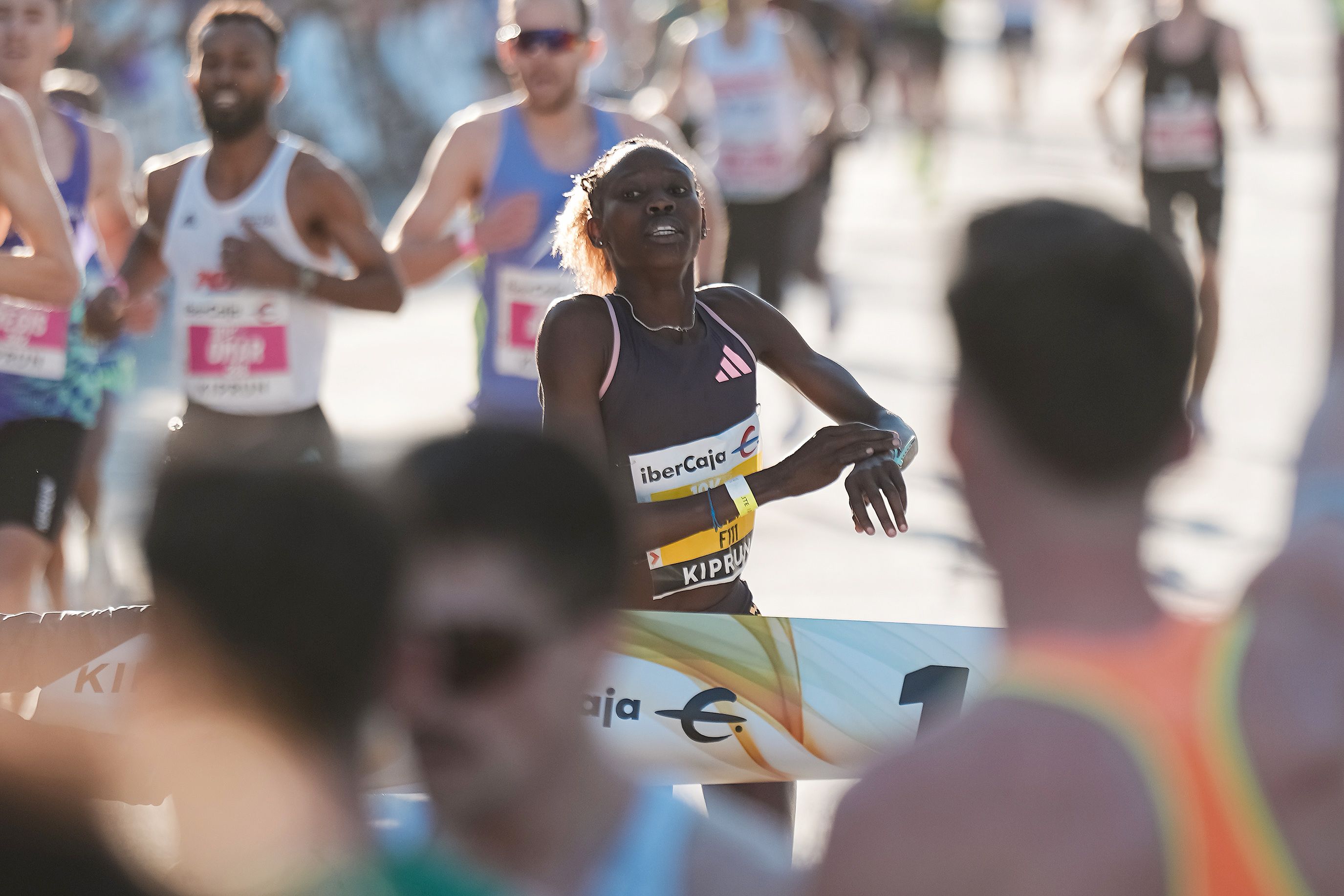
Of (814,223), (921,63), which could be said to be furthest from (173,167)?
(921,63)

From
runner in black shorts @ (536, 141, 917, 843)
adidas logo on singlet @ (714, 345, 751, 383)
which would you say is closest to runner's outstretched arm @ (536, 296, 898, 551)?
runner in black shorts @ (536, 141, 917, 843)

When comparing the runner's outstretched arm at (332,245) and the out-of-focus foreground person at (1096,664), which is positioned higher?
the runner's outstretched arm at (332,245)

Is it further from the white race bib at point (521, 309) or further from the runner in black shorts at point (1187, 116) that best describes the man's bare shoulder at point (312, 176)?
the runner in black shorts at point (1187, 116)

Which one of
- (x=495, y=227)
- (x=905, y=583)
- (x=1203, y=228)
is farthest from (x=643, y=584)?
(x=1203, y=228)

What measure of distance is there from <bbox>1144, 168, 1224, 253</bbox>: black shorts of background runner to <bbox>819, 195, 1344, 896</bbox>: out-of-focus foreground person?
6.98m

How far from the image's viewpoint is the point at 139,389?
9.19m

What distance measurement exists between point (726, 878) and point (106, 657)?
57.1 inches

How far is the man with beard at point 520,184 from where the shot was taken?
4.77m

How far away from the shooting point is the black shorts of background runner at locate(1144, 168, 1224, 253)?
8352mm

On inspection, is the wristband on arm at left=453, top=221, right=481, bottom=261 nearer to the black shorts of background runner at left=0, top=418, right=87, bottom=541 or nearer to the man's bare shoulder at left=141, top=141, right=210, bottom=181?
the man's bare shoulder at left=141, top=141, right=210, bottom=181

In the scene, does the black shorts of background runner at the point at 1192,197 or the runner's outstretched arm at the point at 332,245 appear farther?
the black shorts of background runner at the point at 1192,197

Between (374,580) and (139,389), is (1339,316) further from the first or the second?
(139,389)

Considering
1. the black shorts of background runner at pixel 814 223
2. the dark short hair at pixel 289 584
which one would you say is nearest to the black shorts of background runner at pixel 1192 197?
the black shorts of background runner at pixel 814 223

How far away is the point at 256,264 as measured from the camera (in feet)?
14.3
